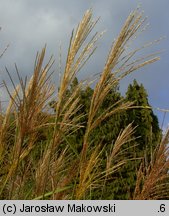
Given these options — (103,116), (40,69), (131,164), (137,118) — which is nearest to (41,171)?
(103,116)

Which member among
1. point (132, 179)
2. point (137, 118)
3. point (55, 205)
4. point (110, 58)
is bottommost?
point (55, 205)

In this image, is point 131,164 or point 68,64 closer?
point 68,64

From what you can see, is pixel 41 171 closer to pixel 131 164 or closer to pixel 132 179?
pixel 132 179

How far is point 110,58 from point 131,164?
12.2m

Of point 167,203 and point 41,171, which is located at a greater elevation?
point 41,171

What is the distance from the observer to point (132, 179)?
44.2 feet

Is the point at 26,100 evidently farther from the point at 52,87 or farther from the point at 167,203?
the point at 167,203

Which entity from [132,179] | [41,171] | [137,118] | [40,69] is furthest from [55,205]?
[137,118]

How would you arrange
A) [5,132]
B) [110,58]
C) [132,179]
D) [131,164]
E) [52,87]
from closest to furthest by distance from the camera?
[110,58], [5,132], [52,87], [132,179], [131,164]

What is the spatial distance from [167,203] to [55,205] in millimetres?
586

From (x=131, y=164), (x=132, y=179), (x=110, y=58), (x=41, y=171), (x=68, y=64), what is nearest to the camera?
(x=68, y=64)

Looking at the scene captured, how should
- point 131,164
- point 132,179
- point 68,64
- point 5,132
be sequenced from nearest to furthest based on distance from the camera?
point 68,64
point 5,132
point 132,179
point 131,164

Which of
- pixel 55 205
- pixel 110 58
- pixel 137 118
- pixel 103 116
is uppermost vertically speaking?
pixel 137 118

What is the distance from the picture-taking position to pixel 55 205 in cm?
257
